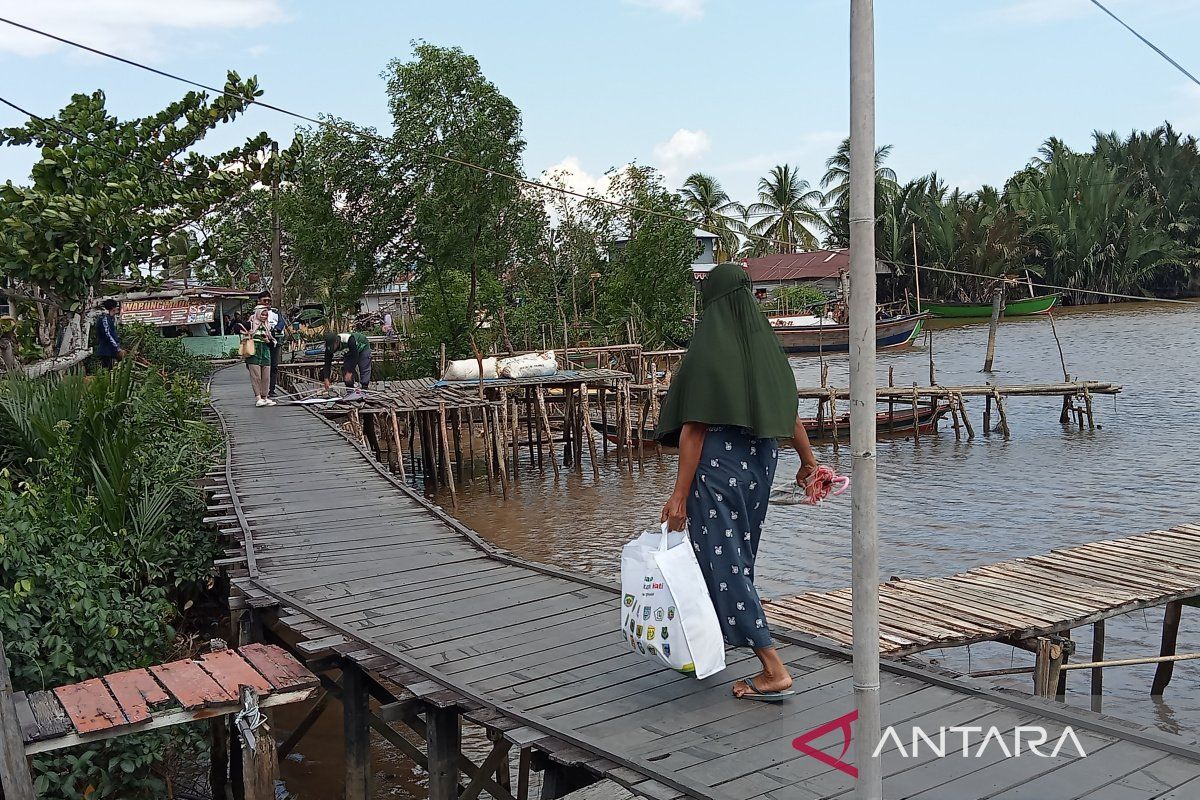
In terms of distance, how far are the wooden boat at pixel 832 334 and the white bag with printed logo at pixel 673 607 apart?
3325cm

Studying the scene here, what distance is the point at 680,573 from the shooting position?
13.1 ft

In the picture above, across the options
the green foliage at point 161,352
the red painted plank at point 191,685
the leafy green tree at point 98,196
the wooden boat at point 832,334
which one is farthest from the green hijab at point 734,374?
the wooden boat at point 832,334

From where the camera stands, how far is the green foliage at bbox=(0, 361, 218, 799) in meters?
5.44

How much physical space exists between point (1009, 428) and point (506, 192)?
11767 mm

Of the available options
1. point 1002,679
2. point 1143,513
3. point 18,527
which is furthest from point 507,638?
point 1143,513

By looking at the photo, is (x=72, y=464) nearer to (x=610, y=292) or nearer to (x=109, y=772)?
(x=109, y=772)

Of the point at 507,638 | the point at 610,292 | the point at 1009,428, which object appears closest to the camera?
the point at 507,638

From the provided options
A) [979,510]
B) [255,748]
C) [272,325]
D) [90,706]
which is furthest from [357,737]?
[979,510]

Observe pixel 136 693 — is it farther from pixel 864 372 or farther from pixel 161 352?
pixel 161 352

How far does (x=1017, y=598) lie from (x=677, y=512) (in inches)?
128

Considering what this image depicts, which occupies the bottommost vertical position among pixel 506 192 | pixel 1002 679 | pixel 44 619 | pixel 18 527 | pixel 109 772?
pixel 1002 679

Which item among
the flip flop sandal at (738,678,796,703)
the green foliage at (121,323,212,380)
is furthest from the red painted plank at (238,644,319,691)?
the green foliage at (121,323,212,380)

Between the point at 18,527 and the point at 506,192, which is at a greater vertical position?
the point at 506,192

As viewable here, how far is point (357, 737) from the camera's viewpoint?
5289mm
